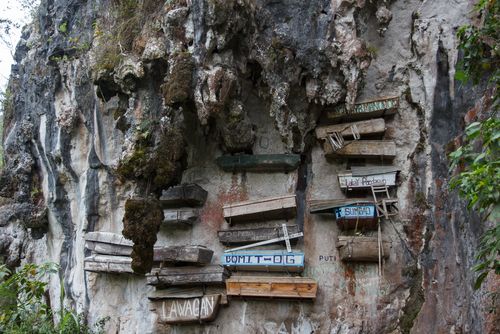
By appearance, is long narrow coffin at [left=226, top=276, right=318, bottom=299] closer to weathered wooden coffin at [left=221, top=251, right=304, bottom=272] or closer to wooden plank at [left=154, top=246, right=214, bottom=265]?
weathered wooden coffin at [left=221, top=251, right=304, bottom=272]

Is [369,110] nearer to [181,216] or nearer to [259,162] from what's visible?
[259,162]

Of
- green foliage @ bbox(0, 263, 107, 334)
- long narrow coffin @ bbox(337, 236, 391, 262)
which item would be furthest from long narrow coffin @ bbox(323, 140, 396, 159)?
green foliage @ bbox(0, 263, 107, 334)

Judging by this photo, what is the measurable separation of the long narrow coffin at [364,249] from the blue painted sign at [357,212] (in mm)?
307

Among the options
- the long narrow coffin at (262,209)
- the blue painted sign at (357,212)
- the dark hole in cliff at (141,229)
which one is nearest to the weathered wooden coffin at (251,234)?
the long narrow coffin at (262,209)

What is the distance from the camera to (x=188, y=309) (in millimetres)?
7461

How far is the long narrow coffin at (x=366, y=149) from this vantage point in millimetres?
7316

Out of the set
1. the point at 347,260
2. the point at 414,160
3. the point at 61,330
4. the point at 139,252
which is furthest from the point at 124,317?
the point at 414,160

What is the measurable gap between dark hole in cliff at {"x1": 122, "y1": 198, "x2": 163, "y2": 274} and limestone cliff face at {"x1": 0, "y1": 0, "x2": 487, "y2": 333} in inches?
14.7

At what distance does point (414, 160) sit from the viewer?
732 cm

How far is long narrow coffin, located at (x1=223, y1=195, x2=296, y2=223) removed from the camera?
7438mm

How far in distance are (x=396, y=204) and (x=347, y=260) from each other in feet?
3.51

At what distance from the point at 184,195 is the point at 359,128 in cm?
288

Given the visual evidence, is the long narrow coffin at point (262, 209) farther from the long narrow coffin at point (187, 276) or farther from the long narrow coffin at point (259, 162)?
the long narrow coffin at point (187, 276)

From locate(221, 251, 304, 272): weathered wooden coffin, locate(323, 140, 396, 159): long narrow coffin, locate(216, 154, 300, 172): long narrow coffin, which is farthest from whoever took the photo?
locate(216, 154, 300, 172): long narrow coffin
